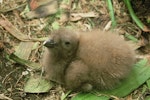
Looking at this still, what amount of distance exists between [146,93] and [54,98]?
0.72 meters

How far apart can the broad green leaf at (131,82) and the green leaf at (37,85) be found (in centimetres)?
25

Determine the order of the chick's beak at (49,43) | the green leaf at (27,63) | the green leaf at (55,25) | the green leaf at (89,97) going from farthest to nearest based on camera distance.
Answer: the green leaf at (55,25)
the green leaf at (27,63)
the green leaf at (89,97)
the chick's beak at (49,43)

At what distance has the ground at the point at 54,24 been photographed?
3512 millimetres

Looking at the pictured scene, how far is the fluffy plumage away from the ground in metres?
0.25

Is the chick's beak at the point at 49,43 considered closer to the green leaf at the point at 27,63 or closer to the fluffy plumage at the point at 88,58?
the fluffy plumage at the point at 88,58

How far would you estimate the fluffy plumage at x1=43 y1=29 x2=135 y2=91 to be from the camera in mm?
3145

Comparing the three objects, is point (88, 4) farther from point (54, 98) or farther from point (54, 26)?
point (54, 98)

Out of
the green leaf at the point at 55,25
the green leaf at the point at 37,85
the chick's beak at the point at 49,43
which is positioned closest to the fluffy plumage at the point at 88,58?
the chick's beak at the point at 49,43

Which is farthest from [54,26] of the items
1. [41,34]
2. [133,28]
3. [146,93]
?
[146,93]

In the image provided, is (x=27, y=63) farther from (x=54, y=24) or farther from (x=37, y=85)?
(x=54, y=24)

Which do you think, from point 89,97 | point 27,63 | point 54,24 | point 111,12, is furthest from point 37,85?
point 111,12

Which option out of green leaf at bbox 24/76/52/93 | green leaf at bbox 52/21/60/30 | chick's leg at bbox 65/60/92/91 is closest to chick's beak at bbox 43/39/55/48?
chick's leg at bbox 65/60/92/91

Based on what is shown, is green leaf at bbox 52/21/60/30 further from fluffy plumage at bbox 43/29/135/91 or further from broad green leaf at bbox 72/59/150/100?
broad green leaf at bbox 72/59/150/100

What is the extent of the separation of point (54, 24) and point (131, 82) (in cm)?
88
